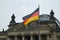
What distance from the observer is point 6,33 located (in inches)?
3034

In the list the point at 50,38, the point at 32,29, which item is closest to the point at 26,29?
the point at 32,29

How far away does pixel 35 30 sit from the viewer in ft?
232

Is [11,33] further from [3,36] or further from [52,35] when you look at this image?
[52,35]

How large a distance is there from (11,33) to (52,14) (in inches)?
545

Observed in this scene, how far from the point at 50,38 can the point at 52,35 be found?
3.43 ft

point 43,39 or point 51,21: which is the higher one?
point 51,21

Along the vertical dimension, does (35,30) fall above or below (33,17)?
above

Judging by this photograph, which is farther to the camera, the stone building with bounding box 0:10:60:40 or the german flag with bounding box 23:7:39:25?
the stone building with bounding box 0:10:60:40

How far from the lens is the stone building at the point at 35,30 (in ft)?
228

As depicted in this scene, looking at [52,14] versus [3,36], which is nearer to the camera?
[52,14]

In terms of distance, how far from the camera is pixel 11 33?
74.3 metres

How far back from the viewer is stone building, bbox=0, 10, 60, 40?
6962 cm

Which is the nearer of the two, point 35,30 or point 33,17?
point 33,17

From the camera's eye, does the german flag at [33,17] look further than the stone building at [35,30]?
No
